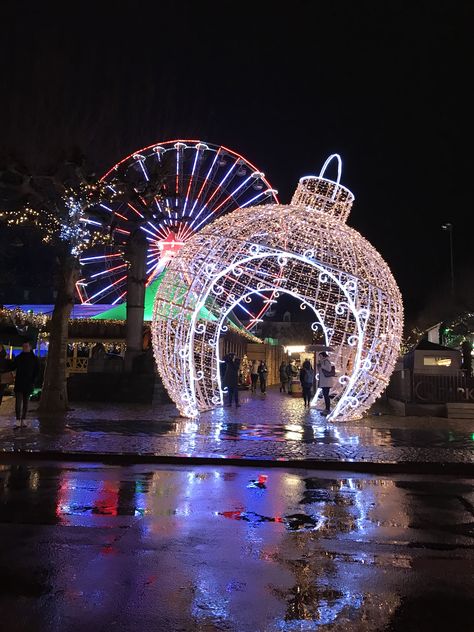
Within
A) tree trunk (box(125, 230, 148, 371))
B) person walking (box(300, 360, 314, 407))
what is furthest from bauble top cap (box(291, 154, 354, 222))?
tree trunk (box(125, 230, 148, 371))

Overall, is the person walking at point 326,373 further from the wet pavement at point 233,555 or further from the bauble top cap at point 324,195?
the wet pavement at point 233,555

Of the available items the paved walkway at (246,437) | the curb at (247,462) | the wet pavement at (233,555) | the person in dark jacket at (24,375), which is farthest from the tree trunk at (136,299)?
the wet pavement at (233,555)

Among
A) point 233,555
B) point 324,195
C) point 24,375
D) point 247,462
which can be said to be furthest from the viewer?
point 324,195

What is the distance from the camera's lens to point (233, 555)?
15.8ft

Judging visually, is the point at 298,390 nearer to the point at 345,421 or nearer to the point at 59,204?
the point at 345,421

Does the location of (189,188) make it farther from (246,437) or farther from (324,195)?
(246,437)

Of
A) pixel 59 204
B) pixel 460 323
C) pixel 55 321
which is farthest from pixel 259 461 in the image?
pixel 460 323

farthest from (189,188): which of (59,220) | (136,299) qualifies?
(59,220)

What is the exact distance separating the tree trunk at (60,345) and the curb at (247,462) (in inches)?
243

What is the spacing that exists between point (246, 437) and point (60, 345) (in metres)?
6.91

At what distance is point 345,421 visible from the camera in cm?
1425

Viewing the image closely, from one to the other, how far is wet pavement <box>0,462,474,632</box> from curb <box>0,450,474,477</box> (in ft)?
3.10

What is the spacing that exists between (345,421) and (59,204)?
9636mm

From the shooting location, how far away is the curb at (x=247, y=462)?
29.2 feet
